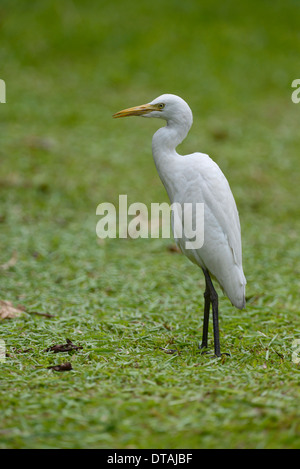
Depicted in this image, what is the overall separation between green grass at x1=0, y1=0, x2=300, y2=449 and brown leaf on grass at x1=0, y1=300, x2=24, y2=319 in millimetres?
138

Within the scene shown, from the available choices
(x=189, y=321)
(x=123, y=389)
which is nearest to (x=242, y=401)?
(x=123, y=389)

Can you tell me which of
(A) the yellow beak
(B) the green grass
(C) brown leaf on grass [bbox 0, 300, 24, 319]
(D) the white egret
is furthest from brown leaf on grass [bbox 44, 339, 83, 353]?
(A) the yellow beak

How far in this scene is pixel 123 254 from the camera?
6367mm

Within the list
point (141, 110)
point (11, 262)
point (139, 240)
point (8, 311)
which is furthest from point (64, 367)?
point (139, 240)

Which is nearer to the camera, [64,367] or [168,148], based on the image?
[64,367]

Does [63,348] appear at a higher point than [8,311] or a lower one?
lower

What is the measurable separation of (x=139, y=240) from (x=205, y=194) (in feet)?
10.8

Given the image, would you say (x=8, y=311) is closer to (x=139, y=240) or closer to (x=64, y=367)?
(x=64, y=367)

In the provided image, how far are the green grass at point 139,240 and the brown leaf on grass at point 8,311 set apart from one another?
0.45 ft

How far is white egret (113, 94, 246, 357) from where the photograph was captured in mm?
3613

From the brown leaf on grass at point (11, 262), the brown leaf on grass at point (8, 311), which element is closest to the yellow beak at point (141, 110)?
the brown leaf on grass at point (8, 311)

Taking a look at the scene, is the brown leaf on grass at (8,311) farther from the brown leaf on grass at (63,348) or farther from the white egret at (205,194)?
the white egret at (205,194)

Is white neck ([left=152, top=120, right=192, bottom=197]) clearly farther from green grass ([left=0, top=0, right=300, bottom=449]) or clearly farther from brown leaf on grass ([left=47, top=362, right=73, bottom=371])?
brown leaf on grass ([left=47, top=362, right=73, bottom=371])

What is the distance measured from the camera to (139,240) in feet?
22.5
